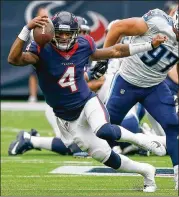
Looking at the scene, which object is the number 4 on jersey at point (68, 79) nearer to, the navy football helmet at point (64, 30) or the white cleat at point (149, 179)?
the navy football helmet at point (64, 30)

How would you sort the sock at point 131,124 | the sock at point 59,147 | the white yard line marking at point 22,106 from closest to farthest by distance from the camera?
the sock at point 59,147 → the sock at point 131,124 → the white yard line marking at point 22,106

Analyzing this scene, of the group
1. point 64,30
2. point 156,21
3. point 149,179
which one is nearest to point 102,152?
point 149,179

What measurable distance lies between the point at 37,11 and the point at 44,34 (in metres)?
8.97

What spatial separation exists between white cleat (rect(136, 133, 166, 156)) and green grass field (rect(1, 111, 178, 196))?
26 cm

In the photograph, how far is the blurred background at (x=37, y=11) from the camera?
1488 centimetres

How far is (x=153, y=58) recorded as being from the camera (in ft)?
23.6

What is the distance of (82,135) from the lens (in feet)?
21.0

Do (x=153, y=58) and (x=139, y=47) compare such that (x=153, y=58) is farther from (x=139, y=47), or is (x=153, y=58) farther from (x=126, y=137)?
(x=126, y=137)

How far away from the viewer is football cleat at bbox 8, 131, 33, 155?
8.54 meters

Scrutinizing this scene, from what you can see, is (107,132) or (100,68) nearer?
(107,132)

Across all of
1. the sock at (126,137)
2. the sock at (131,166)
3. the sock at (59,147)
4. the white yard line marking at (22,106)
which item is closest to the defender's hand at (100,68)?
the sock at (126,137)

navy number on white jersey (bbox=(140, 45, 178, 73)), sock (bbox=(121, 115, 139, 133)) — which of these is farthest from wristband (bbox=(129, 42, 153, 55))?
sock (bbox=(121, 115, 139, 133))

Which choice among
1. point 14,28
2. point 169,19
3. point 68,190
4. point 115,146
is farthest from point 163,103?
point 14,28

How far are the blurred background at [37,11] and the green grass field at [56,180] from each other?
5.47m
